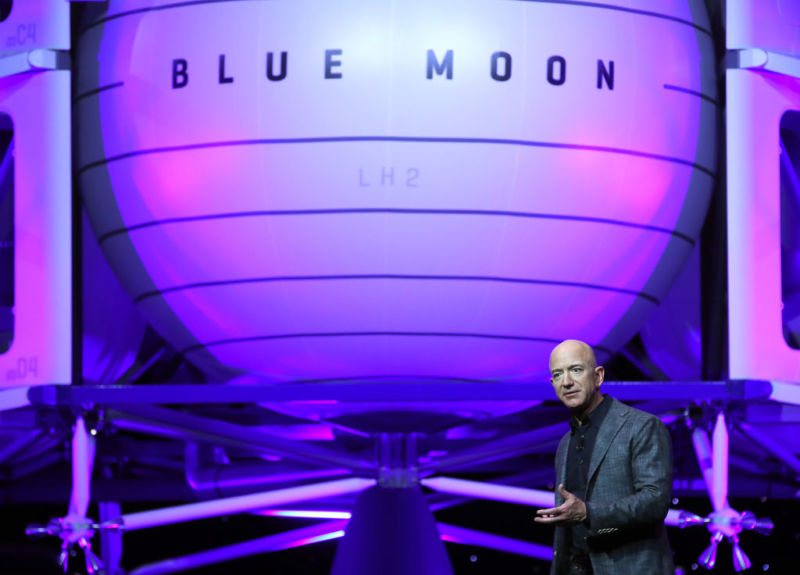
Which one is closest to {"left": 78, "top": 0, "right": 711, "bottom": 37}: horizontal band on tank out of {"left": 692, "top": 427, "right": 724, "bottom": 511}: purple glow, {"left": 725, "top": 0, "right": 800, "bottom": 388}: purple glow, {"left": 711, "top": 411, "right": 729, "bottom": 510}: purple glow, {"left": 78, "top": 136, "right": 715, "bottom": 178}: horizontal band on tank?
{"left": 725, "top": 0, "right": 800, "bottom": 388}: purple glow

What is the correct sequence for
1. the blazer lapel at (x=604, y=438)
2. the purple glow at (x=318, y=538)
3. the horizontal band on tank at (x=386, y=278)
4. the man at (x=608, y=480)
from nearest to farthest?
the man at (x=608, y=480) → the blazer lapel at (x=604, y=438) → the horizontal band on tank at (x=386, y=278) → the purple glow at (x=318, y=538)

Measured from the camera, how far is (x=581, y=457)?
5336 mm

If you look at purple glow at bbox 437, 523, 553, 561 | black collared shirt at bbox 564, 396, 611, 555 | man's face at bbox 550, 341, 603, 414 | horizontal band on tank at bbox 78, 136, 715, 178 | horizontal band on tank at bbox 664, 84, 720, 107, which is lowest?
purple glow at bbox 437, 523, 553, 561

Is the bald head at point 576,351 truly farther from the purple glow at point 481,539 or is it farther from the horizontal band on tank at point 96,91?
the purple glow at point 481,539

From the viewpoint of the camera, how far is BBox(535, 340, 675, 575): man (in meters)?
5.12

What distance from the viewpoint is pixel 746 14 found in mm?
10539

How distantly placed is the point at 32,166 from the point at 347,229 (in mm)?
2273

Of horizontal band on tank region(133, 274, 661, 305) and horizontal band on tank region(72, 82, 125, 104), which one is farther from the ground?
horizontal band on tank region(72, 82, 125, 104)

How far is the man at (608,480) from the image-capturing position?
5.12 m

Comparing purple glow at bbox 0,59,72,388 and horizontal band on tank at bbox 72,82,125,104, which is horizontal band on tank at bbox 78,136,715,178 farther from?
purple glow at bbox 0,59,72,388

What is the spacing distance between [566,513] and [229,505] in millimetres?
6236

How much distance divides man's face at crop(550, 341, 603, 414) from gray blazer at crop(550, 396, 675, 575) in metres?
0.18

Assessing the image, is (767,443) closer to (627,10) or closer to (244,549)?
(627,10)

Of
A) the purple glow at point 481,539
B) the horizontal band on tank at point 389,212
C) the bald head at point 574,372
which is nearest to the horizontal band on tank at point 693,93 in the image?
the horizontal band on tank at point 389,212
